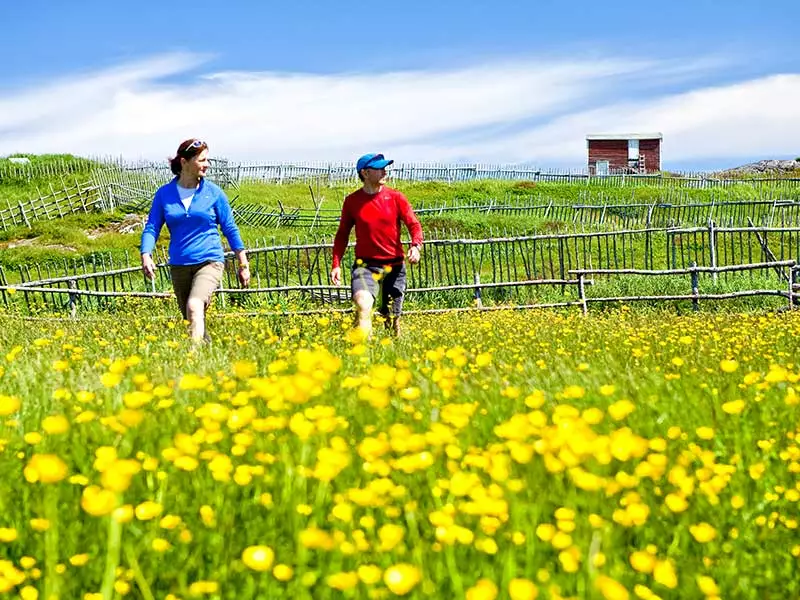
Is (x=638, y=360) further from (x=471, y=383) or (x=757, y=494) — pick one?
(x=757, y=494)

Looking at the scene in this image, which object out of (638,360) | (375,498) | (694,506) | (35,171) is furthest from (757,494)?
(35,171)

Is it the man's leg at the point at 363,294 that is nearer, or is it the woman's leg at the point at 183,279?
the woman's leg at the point at 183,279

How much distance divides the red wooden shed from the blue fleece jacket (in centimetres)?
5268

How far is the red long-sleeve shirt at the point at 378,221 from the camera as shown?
22.3 feet

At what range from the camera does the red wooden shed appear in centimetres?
5647

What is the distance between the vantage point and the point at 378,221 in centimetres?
681

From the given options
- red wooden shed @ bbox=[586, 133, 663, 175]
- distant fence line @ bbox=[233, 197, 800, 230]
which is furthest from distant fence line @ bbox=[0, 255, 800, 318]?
red wooden shed @ bbox=[586, 133, 663, 175]

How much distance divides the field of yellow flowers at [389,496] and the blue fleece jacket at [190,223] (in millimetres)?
3126

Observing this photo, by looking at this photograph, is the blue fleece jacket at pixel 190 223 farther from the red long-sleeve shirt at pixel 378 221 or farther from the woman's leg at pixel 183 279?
the red long-sleeve shirt at pixel 378 221

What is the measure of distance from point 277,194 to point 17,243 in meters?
12.1

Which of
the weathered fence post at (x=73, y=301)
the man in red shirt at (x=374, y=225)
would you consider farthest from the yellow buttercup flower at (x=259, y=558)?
the weathered fence post at (x=73, y=301)

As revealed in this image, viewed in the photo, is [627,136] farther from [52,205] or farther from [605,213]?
[52,205]

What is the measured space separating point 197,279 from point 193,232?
0.37 meters

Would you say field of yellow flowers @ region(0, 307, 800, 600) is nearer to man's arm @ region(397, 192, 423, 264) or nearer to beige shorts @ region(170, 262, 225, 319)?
beige shorts @ region(170, 262, 225, 319)
